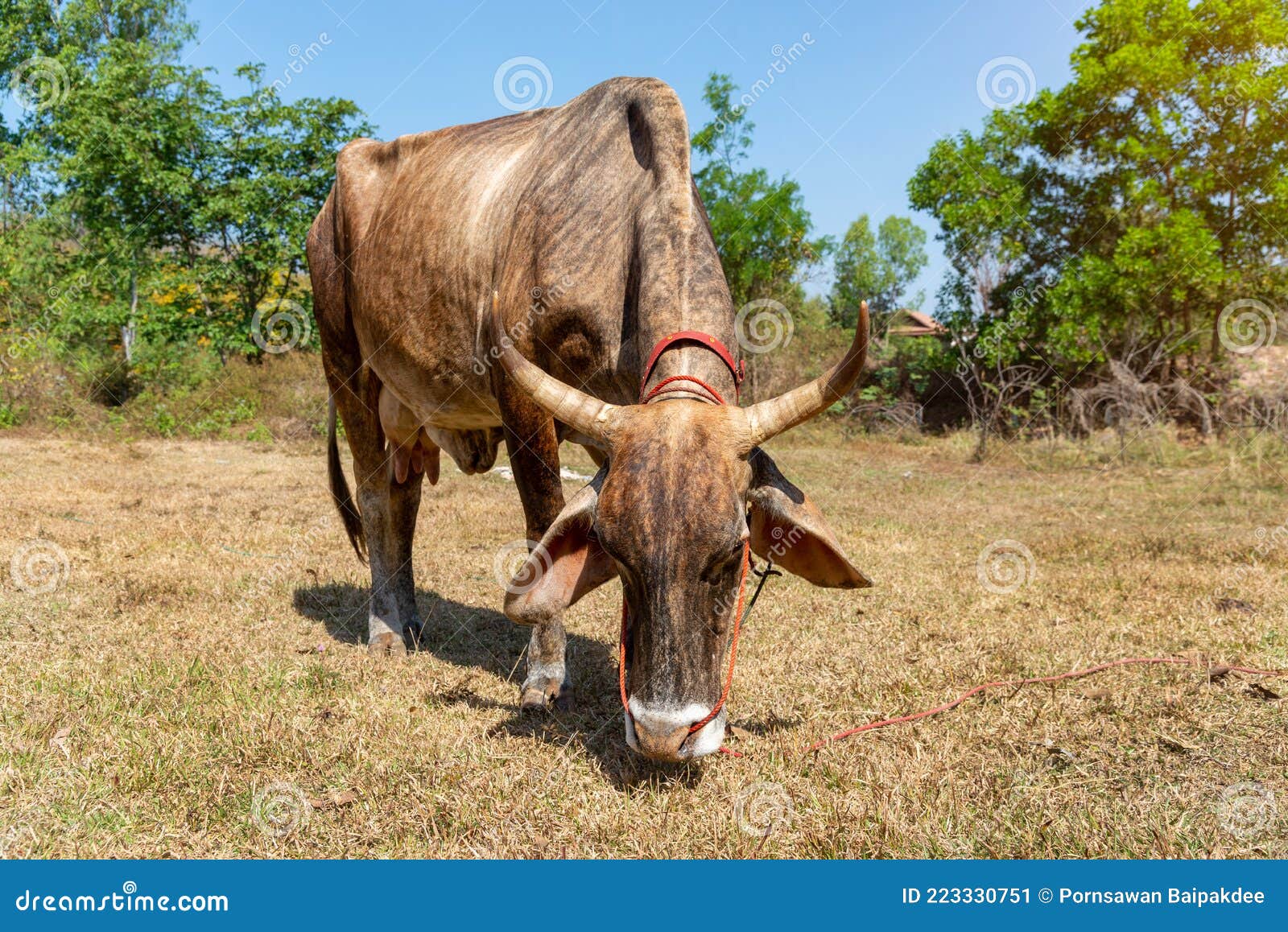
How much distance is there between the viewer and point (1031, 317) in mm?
17672

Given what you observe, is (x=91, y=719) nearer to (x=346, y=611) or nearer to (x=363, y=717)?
(x=363, y=717)

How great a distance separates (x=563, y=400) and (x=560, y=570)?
60 centimetres

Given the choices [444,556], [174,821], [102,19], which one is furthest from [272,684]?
[102,19]

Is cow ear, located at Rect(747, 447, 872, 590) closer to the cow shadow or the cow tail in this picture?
the cow shadow

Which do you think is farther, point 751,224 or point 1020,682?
point 751,224

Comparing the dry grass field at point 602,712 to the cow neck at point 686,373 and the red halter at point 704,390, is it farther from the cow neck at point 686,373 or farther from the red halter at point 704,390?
the cow neck at point 686,373

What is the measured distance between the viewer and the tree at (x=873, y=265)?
128ft

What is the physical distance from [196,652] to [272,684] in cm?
66

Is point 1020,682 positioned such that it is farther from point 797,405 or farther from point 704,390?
point 704,390

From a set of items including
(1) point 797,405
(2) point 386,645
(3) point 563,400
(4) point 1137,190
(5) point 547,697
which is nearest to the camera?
(1) point 797,405

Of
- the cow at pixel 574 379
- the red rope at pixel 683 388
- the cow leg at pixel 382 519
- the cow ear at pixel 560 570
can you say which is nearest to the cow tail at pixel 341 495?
the cow at pixel 574 379

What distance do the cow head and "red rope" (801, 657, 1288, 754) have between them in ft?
2.50

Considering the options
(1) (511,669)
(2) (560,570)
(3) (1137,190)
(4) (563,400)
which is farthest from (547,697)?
(3) (1137,190)

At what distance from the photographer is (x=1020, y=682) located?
4.14 metres
